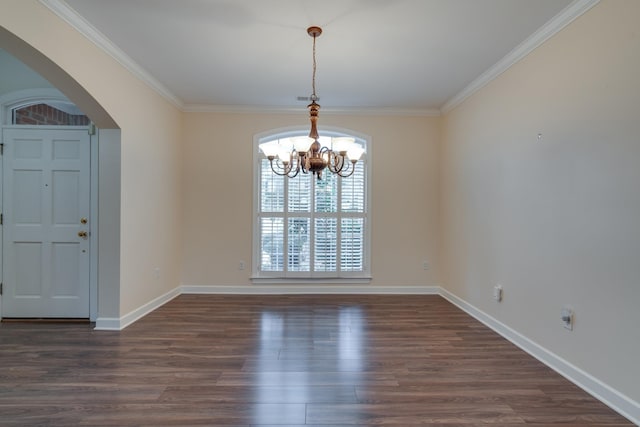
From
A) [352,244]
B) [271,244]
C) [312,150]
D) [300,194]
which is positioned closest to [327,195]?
[300,194]

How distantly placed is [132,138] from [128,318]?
187 cm

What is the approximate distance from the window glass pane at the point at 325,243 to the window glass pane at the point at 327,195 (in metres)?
0.17

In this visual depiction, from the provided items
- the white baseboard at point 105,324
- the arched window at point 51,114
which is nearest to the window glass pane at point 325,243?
the white baseboard at point 105,324

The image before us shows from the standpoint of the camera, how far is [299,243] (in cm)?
445

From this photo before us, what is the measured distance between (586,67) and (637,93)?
45 centimetres

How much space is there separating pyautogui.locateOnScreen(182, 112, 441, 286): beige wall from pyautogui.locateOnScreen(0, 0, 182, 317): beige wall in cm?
23

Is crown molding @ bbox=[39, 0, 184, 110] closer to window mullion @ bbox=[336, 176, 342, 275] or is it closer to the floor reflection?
window mullion @ bbox=[336, 176, 342, 275]

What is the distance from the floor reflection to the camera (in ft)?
6.39

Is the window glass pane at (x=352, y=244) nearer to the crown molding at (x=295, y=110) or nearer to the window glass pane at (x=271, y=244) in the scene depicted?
the window glass pane at (x=271, y=244)

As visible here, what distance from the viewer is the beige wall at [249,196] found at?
4.36 meters

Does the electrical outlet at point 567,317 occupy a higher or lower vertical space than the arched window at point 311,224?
lower

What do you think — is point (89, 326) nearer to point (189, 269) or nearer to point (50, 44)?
point (189, 269)

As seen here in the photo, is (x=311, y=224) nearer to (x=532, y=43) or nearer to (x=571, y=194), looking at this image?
(x=571, y=194)

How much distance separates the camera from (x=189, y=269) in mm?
4355
